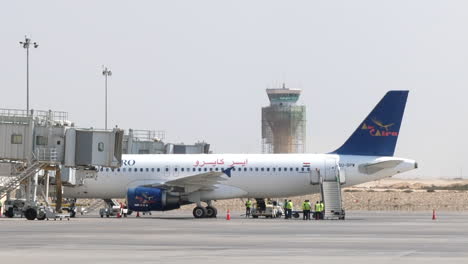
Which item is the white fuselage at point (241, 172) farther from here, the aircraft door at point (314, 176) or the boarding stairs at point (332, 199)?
the boarding stairs at point (332, 199)

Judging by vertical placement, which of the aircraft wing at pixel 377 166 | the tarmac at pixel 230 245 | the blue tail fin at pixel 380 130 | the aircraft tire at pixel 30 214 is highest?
the blue tail fin at pixel 380 130

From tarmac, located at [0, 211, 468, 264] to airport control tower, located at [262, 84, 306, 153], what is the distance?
140659 millimetres

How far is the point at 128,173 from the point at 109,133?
5.87m

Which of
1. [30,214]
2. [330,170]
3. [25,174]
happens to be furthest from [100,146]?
[330,170]

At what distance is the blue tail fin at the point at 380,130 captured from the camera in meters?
55.8

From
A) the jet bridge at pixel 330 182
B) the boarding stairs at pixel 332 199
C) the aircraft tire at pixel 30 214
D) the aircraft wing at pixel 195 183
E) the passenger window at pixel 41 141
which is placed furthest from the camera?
the aircraft wing at pixel 195 183

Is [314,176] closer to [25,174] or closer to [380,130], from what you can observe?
[380,130]

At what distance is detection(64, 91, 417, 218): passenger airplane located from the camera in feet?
181

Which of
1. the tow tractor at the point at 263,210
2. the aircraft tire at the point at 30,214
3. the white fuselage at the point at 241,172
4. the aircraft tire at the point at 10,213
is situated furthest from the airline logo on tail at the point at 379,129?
the aircraft tire at the point at 10,213

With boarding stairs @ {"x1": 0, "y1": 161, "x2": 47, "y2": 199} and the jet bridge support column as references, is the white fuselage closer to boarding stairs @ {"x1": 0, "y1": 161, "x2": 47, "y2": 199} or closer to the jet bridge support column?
the jet bridge support column

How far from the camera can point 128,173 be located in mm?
57375

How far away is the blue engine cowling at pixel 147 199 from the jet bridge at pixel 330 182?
8335 mm

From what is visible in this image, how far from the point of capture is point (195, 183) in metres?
55.0

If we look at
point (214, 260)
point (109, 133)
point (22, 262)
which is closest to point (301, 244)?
point (214, 260)
